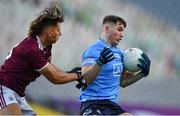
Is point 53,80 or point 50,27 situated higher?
point 50,27

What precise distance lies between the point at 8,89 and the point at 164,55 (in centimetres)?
582

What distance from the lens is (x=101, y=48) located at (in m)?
6.98

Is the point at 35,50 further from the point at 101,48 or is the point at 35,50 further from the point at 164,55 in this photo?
the point at 164,55

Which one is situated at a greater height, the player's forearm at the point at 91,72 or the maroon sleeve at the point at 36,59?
the maroon sleeve at the point at 36,59

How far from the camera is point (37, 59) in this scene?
651 cm

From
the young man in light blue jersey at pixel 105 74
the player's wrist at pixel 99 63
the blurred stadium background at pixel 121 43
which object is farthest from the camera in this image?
the blurred stadium background at pixel 121 43

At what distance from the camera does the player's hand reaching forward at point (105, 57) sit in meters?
6.61

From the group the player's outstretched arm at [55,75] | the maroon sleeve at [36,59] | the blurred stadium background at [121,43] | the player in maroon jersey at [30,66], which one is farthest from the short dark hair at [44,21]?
the blurred stadium background at [121,43]

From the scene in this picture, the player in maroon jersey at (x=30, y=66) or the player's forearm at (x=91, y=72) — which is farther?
the player's forearm at (x=91, y=72)

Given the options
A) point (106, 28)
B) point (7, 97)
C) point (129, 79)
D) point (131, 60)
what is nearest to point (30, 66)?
point (7, 97)

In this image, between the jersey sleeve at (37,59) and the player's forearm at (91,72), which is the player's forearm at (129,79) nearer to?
the player's forearm at (91,72)

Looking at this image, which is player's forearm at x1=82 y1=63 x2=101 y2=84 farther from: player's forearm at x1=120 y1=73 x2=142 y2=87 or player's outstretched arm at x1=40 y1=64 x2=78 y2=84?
player's forearm at x1=120 y1=73 x2=142 y2=87

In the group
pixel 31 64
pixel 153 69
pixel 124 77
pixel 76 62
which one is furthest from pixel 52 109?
pixel 31 64

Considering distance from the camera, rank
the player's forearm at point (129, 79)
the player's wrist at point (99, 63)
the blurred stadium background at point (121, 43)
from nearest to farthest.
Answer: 1. the player's wrist at point (99, 63)
2. the player's forearm at point (129, 79)
3. the blurred stadium background at point (121, 43)
